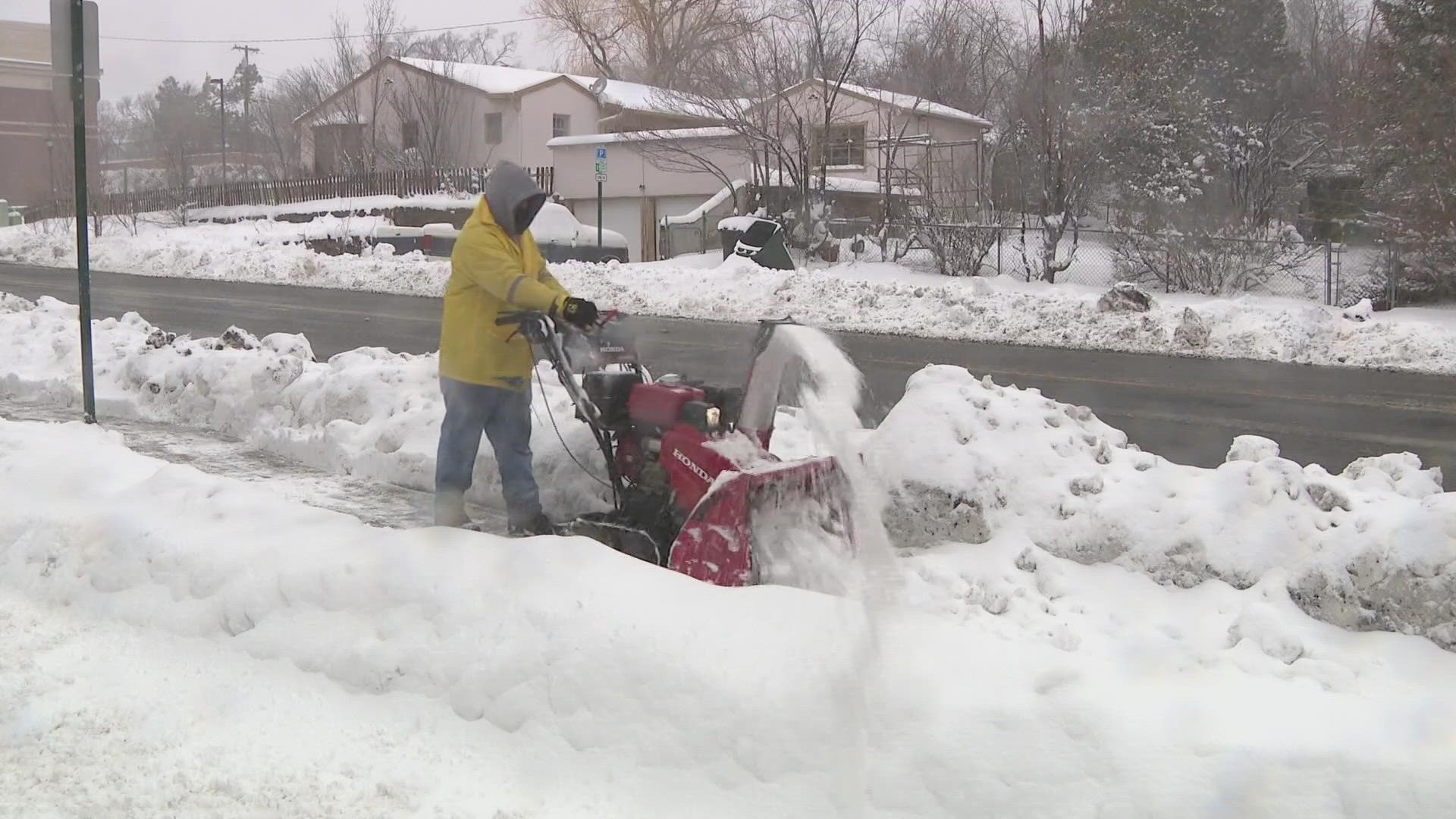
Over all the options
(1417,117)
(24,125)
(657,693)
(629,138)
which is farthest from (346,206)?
(24,125)

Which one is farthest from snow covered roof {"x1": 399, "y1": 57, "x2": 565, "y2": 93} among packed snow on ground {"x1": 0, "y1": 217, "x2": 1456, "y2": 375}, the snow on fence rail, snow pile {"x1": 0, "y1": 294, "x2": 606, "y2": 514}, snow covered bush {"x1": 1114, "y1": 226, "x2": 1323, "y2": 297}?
snow pile {"x1": 0, "y1": 294, "x2": 606, "y2": 514}

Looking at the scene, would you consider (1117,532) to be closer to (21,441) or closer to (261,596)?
(261,596)

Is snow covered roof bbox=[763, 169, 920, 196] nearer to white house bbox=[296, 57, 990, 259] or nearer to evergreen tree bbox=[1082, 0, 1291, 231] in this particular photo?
white house bbox=[296, 57, 990, 259]

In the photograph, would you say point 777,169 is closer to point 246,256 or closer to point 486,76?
point 246,256

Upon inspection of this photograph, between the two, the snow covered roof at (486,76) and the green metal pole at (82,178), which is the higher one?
the snow covered roof at (486,76)

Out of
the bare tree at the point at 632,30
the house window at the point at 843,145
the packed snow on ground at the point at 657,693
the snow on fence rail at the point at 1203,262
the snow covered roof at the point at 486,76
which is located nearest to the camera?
the packed snow on ground at the point at 657,693

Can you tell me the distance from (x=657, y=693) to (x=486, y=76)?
42436 millimetres

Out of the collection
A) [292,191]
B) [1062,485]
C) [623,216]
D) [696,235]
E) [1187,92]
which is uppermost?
[1187,92]

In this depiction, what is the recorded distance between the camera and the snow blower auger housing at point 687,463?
179 inches

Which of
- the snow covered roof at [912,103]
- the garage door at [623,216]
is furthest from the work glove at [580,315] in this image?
the garage door at [623,216]

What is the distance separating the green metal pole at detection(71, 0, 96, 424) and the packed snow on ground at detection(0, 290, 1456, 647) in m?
1.17

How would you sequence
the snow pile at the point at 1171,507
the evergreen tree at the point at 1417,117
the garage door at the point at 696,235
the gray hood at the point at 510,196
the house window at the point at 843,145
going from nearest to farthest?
the snow pile at the point at 1171,507 < the gray hood at the point at 510,196 < the evergreen tree at the point at 1417,117 < the house window at the point at 843,145 < the garage door at the point at 696,235

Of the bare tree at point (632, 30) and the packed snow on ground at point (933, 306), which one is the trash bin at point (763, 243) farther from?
the bare tree at point (632, 30)

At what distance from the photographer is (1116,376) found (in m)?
12.6
